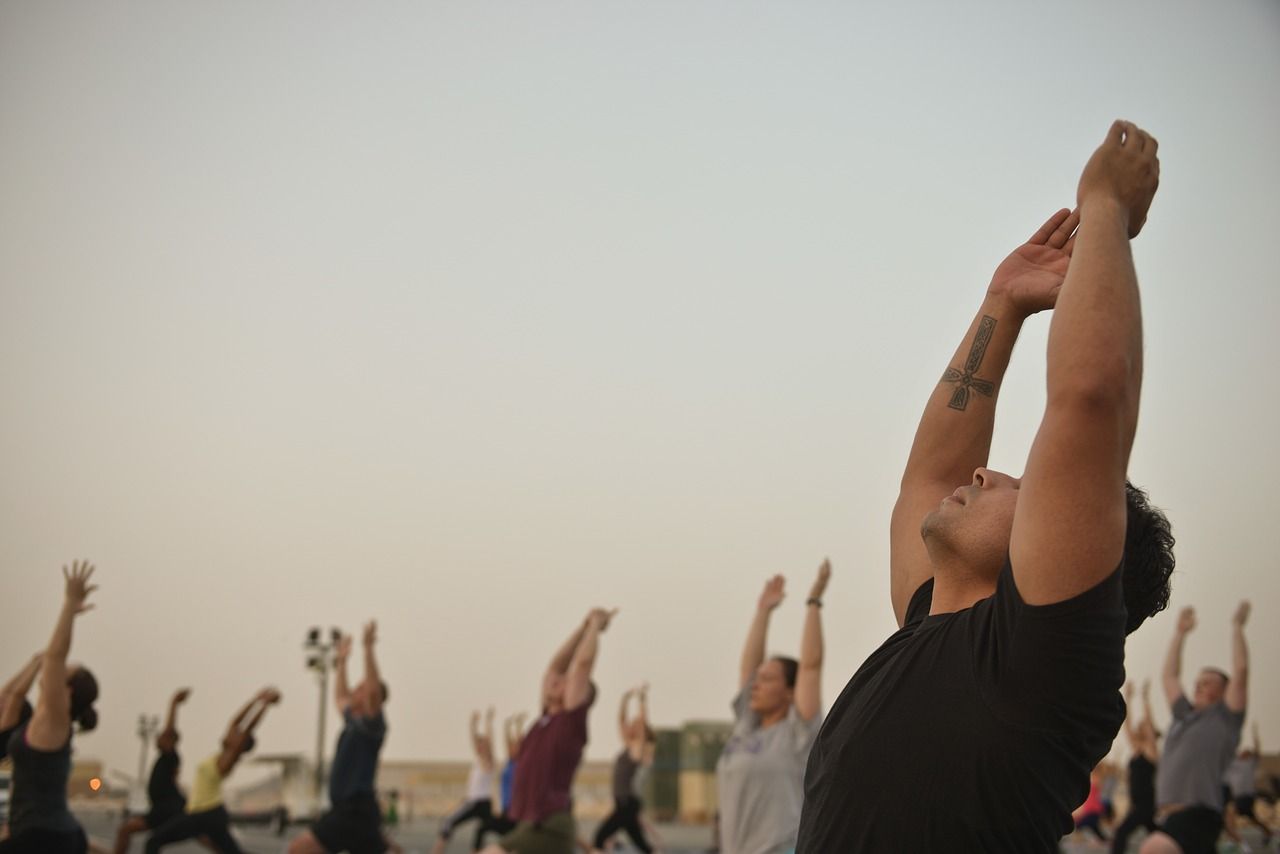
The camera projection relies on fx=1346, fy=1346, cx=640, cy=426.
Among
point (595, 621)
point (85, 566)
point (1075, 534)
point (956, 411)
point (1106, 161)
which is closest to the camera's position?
point (1075, 534)

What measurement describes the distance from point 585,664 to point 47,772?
392cm

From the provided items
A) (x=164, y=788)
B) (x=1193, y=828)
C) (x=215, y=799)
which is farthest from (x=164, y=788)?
(x=1193, y=828)

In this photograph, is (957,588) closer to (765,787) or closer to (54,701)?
(765,787)

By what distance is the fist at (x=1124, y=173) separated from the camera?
2391mm

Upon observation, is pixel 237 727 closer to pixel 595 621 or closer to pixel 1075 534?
pixel 595 621

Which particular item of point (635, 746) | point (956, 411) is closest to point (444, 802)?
point (635, 746)

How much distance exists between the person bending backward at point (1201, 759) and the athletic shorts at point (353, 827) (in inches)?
242

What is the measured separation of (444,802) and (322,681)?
31991mm

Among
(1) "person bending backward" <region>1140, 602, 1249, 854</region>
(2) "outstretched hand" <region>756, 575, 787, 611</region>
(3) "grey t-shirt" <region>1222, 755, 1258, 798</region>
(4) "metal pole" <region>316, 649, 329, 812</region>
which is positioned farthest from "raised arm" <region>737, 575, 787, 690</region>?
(4) "metal pole" <region>316, 649, 329, 812</region>

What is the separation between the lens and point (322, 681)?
28391 millimetres

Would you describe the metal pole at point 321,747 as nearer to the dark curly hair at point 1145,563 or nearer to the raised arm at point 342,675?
the raised arm at point 342,675

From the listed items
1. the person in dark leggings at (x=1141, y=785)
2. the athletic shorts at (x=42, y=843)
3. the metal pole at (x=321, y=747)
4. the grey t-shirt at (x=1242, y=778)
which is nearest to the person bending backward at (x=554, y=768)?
the athletic shorts at (x=42, y=843)

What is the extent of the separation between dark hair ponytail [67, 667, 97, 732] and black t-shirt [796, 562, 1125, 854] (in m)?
6.93

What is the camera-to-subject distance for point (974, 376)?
315 cm
